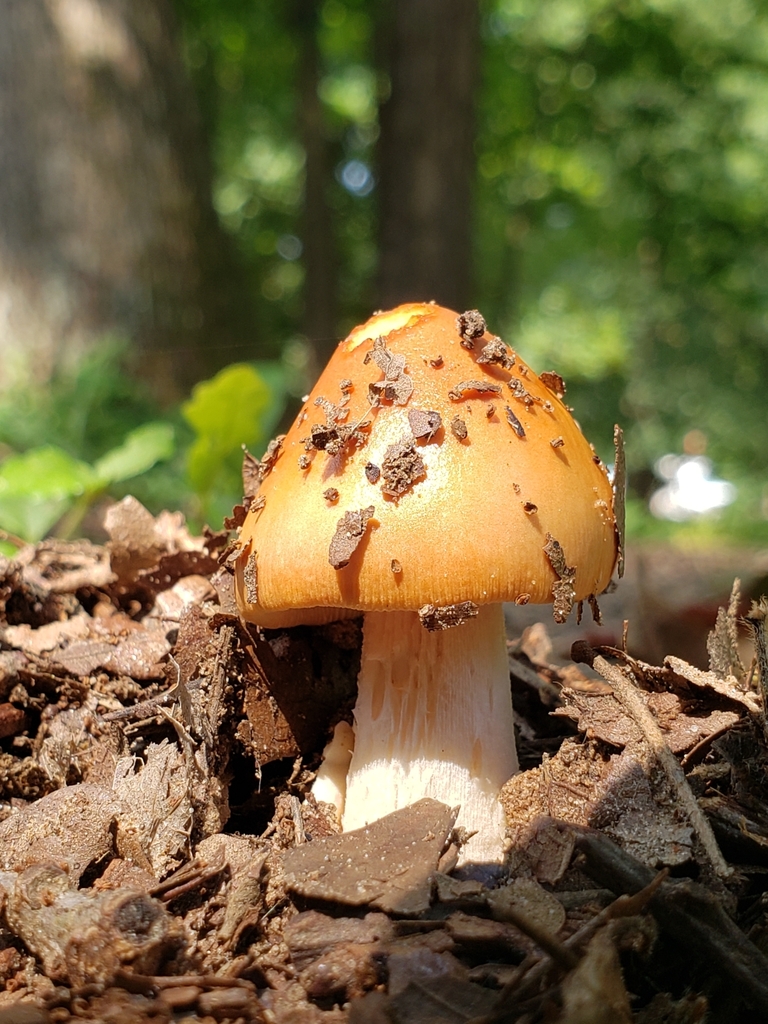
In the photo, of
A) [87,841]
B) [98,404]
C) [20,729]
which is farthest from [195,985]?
[98,404]

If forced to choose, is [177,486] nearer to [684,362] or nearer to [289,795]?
[289,795]

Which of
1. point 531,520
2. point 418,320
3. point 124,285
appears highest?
point 124,285

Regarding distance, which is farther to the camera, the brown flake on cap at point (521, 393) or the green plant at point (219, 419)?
the green plant at point (219, 419)

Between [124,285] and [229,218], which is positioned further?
[229,218]

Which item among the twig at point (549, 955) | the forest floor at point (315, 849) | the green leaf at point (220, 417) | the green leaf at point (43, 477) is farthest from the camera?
the green leaf at point (220, 417)

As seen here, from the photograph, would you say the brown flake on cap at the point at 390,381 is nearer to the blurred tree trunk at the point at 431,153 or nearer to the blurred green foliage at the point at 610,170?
the blurred tree trunk at the point at 431,153

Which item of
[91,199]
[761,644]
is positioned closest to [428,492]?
[761,644]

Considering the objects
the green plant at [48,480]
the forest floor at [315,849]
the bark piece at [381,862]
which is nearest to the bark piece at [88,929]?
the forest floor at [315,849]
